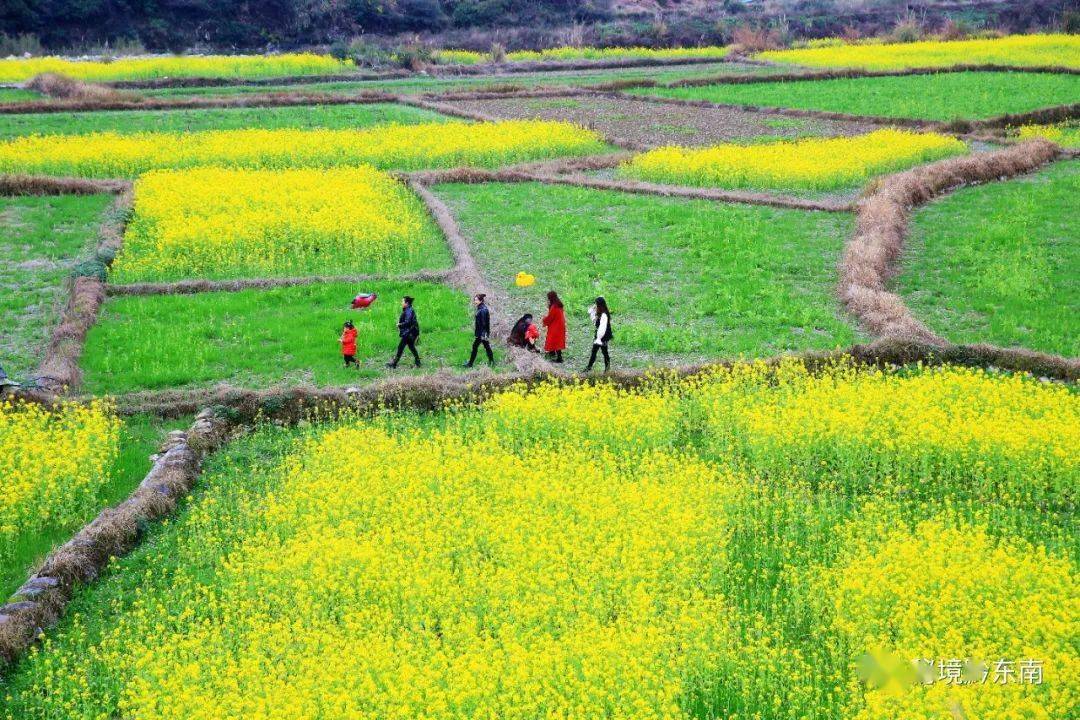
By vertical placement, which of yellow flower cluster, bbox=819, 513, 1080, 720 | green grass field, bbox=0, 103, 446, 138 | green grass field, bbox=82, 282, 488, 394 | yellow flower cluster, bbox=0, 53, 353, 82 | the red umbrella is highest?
yellow flower cluster, bbox=0, 53, 353, 82

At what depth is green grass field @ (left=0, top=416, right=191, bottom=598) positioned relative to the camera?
400 inches

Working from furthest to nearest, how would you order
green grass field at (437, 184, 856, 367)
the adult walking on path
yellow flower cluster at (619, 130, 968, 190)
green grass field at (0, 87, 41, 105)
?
1. green grass field at (0, 87, 41, 105)
2. yellow flower cluster at (619, 130, 968, 190)
3. green grass field at (437, 184, 856, 367)
4. the adult walking on path

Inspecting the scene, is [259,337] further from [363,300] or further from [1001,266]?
[1001,266]

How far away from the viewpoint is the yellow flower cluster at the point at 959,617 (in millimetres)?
7523

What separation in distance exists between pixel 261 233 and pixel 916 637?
1625 cm

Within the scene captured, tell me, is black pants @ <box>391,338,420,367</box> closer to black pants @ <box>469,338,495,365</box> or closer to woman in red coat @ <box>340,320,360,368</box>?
woman in red coat @ <box>340,320,360,368</box>

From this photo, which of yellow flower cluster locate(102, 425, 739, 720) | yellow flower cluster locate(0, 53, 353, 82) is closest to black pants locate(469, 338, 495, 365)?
yellow flower cluster locate(102, 425, 739, 720)

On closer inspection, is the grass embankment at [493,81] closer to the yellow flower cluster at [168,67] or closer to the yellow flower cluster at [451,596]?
the yellow flower cluster at [168,67]

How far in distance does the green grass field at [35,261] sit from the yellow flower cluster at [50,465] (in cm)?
259

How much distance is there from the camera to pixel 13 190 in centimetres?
2525

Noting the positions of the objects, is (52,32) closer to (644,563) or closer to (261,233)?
(261,233)

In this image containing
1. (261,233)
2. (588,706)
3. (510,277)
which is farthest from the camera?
(261,233)

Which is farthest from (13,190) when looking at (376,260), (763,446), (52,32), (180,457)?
(52,32)

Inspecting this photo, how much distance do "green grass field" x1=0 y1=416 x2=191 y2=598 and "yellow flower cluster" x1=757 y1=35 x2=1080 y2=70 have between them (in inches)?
1669
